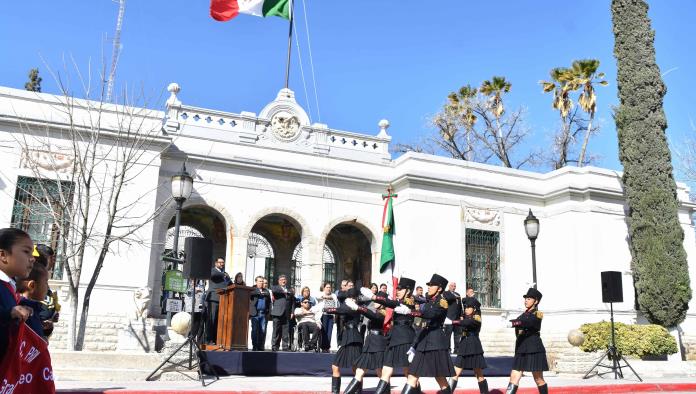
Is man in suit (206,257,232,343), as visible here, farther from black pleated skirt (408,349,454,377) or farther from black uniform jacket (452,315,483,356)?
black pleated skirt (408,349,454,377)

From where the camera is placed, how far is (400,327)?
973 cm

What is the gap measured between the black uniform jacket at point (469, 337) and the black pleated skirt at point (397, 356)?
1.71m

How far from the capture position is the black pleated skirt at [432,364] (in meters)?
8.98

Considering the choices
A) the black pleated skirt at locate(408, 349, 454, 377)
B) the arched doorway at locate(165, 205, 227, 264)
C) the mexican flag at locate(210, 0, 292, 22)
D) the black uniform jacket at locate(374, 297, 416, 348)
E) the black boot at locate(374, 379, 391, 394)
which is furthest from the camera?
the arched doorway at locate(165, 205, 227, 264)

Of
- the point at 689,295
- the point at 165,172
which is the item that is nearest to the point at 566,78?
the point at 689,295

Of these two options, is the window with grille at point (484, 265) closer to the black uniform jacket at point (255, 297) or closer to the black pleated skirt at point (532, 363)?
the black uniform jacket at point (255, 297)

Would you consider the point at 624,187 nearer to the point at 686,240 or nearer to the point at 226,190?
the point at 686,240

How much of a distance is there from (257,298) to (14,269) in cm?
1141

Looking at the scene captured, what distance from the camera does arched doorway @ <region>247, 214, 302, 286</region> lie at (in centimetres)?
2481

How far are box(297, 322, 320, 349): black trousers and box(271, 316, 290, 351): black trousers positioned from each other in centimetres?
39

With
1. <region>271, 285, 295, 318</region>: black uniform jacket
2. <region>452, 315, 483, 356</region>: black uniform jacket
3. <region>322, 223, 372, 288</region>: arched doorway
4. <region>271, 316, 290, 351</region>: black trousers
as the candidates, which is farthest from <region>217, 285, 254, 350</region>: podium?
<region>322, 223, 372, 288</region>: arched doorway

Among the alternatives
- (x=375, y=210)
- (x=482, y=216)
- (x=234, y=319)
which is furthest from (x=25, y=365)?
(x=482, y=216)

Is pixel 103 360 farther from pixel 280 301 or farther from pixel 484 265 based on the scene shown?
pixel 484 265

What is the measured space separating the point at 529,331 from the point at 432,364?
2310mm
